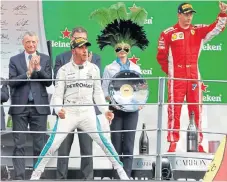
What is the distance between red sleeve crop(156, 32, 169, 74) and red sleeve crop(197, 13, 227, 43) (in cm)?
44

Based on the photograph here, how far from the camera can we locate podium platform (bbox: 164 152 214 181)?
11328mm

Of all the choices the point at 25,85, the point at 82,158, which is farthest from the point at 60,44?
the point at 82,158

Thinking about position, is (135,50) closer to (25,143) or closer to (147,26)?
(147,26)

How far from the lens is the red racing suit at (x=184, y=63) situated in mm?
12047

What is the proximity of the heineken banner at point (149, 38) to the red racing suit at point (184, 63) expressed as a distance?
196 mm

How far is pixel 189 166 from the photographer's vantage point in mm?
11367

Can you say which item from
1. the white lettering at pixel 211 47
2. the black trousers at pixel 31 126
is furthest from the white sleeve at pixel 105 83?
the white lettering at pixel 211 47

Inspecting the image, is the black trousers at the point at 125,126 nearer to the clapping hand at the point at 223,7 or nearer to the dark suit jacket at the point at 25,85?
the dark suit jacket at the point at 25,85

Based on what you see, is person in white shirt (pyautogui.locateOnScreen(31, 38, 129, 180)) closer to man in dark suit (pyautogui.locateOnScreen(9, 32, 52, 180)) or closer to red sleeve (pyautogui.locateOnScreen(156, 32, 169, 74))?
man in dark suit (pyautogui.locateOnScreen(9, 32, 52, 180))

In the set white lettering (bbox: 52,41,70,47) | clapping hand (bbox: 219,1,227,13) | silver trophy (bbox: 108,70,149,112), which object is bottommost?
silver trophy (bbox: 108,70,149,112)

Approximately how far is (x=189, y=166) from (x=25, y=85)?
6.60 ft

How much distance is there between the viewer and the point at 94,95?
11070mm

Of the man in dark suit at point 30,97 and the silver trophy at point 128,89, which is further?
the silver trophy at point 128,89

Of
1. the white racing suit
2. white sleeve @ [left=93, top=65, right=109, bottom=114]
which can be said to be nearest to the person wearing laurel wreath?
white sleeve @ [left=93, top=65, right=109, bottom=114]
